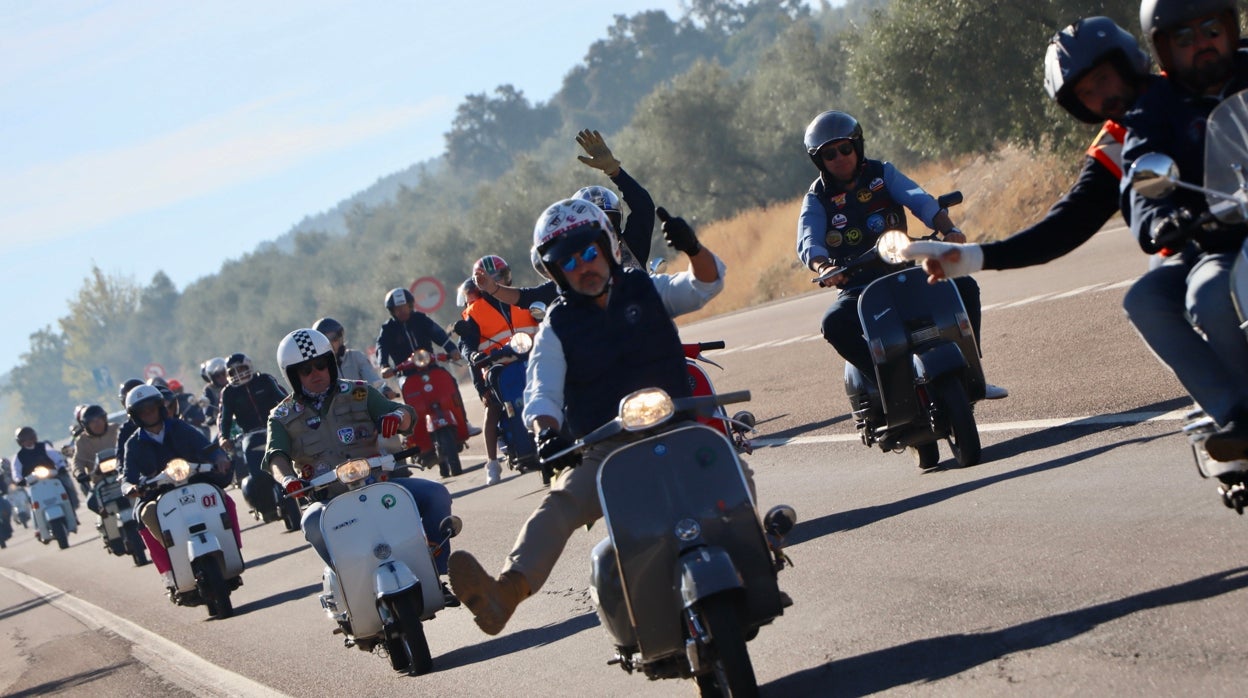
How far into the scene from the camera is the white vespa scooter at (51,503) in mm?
27312

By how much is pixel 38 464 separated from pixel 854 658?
78.1 ft

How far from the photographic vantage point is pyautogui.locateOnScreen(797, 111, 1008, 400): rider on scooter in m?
9.66

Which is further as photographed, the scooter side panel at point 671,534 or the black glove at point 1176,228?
the scooter side panel at point 671,534

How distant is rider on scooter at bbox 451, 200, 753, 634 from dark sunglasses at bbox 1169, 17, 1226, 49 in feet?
6.13

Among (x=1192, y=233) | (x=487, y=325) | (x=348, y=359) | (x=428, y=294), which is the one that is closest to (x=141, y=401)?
(x=487, y=325)

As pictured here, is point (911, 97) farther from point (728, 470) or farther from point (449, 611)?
point (728, 470)

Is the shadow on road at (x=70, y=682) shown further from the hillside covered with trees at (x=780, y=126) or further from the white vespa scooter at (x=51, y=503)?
the hillside covered with trees at (x=780, y=126)

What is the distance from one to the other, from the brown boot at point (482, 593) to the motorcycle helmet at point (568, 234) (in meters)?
1.19

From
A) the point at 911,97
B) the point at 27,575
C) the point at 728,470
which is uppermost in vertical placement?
the point at 911,97

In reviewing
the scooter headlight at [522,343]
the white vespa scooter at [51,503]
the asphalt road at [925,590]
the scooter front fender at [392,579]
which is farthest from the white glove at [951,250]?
the white vespa scooter at [51,503]

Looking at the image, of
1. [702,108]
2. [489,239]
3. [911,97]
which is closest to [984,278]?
[911,97]

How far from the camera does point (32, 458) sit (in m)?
27.3

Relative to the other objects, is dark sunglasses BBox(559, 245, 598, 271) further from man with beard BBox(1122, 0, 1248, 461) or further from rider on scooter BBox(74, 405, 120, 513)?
rider on scooter BBox(74, 405, 120, 513)

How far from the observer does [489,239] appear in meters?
89.2
